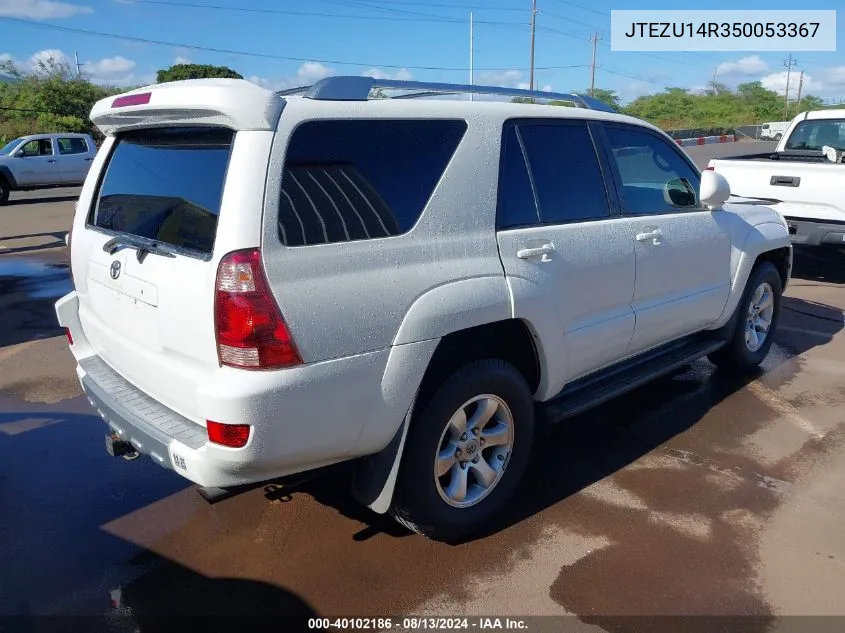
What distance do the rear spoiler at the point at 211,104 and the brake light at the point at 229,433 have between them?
3.49 ft

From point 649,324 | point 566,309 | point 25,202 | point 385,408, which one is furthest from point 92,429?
point 25,202

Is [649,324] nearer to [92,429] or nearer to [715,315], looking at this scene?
[715,315]

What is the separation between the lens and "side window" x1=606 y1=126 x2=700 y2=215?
4102 mm

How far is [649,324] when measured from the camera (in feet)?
13.6

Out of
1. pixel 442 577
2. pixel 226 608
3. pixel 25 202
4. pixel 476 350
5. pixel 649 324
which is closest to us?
pixel 226 608

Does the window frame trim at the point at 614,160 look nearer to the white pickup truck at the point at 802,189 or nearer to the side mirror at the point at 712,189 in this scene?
the side mirror at the point at 712,189

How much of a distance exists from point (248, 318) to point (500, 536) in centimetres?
169

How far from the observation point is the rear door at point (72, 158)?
21.0 metres

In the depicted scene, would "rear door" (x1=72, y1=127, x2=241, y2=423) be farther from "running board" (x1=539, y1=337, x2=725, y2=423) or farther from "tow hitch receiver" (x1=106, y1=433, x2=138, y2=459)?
"running board" (x1=539, y1=337, x2=725, y2=423)

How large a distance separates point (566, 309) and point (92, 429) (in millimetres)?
3127

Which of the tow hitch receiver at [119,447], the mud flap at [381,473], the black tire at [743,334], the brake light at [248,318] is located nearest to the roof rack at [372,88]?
the brake light at [248,318]

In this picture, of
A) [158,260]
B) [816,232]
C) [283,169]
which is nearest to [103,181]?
[158,260]

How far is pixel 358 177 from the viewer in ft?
9.11

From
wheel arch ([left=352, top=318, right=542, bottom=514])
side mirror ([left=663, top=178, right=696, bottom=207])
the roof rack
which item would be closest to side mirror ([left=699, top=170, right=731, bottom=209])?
side mirror ([left=663, top=178, right=696, bottom=207])
